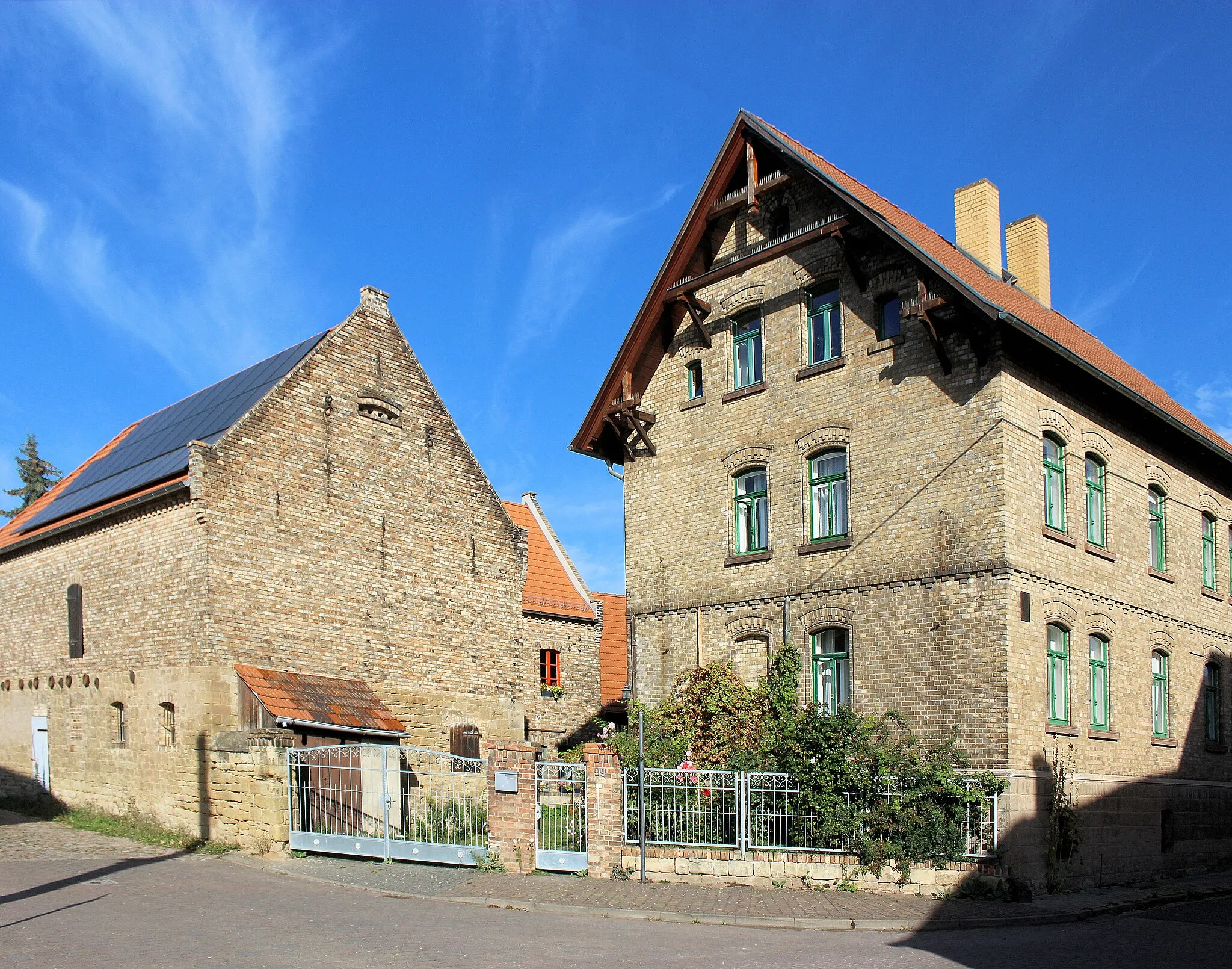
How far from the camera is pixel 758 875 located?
51.3 feet

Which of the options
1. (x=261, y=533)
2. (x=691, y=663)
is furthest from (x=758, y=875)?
(x=261, y=533)

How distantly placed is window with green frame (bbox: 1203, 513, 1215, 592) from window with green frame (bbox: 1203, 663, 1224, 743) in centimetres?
158

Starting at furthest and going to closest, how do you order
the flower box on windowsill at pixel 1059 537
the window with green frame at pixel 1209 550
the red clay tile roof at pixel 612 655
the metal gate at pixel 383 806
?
1. the red clay tile roof at pixel 612 655
2. the window with green frame at pixel 1209 550
3. the flower box on windowsill at pixel 1059 537
4. the metal gate at pixel 383 806

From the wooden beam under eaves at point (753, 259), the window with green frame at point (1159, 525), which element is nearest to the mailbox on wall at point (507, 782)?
the wooden beam under eaves at point (753, 259)

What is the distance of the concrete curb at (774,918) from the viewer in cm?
1306

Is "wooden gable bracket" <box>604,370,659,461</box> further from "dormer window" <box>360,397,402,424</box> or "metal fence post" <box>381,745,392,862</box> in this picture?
"metal fence post" <box>381,745,392,862</box>

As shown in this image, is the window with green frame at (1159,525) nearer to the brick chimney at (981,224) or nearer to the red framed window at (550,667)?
the brick chimney at (981,224)

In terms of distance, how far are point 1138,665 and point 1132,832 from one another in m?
2.74

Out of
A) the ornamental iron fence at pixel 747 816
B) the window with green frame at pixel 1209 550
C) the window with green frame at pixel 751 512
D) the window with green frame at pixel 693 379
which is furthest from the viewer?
the window with green frame at pixel 1209 550

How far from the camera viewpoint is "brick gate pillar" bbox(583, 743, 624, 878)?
1580 cm

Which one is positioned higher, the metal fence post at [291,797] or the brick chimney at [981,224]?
the brick chimney at [981,224]

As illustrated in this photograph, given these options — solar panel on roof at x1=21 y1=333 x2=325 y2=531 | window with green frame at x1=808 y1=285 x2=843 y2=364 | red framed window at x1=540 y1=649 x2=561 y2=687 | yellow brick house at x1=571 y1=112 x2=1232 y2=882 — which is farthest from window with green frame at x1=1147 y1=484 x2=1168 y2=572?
solar panel on roof at x1=21 y1=333 x2=325 y2=531

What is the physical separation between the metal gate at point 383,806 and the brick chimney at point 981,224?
13.8 metres

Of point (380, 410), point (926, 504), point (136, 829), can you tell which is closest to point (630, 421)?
point (380, 410)
